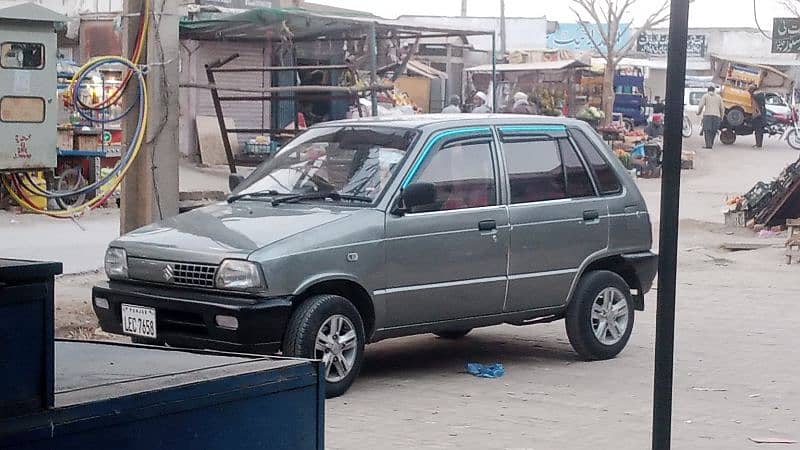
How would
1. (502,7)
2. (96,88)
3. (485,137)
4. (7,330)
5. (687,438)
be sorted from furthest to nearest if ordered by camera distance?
(502,7), (96,88), (485,137), (687,438), (7,330)

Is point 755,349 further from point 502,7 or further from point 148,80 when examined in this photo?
point 502,7

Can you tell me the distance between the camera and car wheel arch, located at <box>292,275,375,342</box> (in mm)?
7719

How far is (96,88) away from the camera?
16672mm

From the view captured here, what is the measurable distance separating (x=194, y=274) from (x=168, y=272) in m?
0.20

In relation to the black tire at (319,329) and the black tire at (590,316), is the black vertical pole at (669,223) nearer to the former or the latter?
the black tire at (319,329)

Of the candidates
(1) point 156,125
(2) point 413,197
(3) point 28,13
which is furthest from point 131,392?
(3) point 28,13

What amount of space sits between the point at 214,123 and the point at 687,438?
A: 16946 millimetres

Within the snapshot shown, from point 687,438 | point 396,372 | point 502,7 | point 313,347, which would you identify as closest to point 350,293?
point 313,347

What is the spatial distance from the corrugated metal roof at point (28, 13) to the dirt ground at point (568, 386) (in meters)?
2.33

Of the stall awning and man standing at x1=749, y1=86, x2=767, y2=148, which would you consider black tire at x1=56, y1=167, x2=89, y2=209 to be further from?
man standing at x1=749, y1=86, x2=767, y2=148

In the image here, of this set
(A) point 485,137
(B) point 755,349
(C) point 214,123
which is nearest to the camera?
(A) point 485,137

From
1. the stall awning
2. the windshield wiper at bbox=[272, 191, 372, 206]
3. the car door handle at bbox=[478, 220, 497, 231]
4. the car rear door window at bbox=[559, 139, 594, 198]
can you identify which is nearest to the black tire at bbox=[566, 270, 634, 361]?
the car rear door window at bbox=[559, 139, 594, 198]

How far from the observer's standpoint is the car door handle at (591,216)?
366 inches

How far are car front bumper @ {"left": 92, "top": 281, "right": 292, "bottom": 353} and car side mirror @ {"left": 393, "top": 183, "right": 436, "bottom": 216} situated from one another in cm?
113
